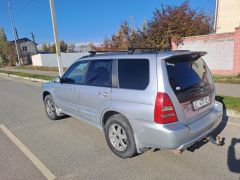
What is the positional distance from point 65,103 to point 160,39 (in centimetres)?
1009

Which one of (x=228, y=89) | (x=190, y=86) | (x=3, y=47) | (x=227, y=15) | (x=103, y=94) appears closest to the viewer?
(x=190, y=86)

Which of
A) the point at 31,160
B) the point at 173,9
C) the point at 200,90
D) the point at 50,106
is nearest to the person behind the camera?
the point at 200,90

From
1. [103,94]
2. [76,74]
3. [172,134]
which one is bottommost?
[172,134]

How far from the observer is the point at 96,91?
377cm

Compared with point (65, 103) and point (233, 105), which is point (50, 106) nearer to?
point (65, 103)

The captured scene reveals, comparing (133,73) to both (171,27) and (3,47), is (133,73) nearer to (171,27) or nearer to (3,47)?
(171,27)

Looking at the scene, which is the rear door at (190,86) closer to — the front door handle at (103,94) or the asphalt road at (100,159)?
the asphalt road at (100,159)

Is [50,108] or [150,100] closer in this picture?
[150,100]

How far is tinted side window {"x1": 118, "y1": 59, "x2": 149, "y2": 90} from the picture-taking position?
3008 millimetres

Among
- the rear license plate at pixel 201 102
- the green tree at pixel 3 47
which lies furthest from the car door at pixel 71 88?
the green tree at pixel 3 47

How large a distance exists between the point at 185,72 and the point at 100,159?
196 cm

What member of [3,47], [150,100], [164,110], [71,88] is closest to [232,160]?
[164,110]

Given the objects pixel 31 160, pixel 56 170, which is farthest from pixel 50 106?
pixel 56 170

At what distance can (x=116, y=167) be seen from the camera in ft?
10.6
